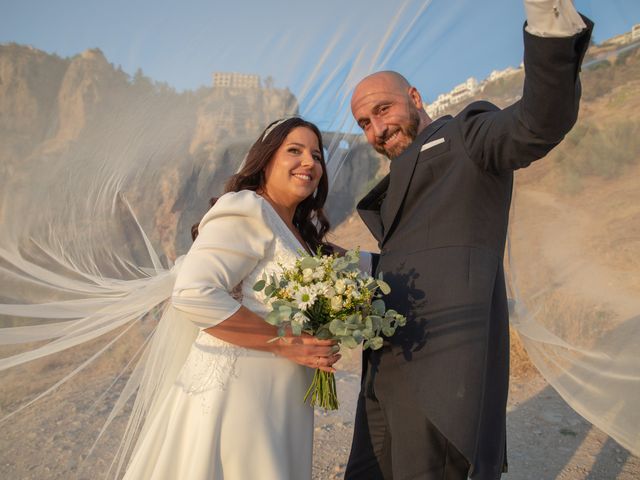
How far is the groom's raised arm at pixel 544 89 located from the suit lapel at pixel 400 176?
36 cm

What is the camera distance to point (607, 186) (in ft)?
12.3

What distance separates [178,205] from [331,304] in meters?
2.50

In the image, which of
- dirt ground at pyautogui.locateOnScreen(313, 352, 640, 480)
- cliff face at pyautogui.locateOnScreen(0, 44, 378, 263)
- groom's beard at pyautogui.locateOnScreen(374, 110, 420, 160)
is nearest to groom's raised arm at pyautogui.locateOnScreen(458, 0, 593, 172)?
groom's beard at pyautogui.locateOnScreen(374, 110, 420, 160)

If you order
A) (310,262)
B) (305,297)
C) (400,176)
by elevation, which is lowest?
(305,297)

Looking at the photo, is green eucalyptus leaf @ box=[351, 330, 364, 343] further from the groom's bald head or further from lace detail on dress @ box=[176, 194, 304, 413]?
the groom's bald head

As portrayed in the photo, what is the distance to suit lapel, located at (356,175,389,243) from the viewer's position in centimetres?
237

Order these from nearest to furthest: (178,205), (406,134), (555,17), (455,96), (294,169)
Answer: (555,17), (406,134), (294,169), (178,205), (455,96)

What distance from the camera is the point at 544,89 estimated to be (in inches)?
57.5

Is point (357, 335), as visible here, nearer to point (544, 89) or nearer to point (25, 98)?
point (544, 89)

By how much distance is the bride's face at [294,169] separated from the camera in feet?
8.66

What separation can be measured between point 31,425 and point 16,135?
→ 7.59 feet

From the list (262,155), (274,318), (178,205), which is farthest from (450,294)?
(178,205)

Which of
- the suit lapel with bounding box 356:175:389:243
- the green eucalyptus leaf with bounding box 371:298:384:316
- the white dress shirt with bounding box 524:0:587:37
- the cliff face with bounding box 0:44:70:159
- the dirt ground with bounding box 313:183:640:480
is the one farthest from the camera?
the dirt ground with bounding box 313:183:640:480

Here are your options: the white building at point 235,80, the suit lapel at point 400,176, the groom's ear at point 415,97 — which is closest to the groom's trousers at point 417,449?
the suit lapel at point 400,176
